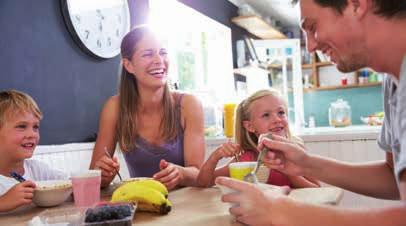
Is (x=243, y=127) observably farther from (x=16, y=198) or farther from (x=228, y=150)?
(x=16, y=198)

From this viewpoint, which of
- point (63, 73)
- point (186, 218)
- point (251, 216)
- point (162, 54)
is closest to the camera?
point (251, 216)

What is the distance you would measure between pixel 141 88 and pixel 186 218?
1.13 meters

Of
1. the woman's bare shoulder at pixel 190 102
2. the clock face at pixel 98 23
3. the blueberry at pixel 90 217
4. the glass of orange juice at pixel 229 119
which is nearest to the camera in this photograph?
the blueberry at pixel 90 217

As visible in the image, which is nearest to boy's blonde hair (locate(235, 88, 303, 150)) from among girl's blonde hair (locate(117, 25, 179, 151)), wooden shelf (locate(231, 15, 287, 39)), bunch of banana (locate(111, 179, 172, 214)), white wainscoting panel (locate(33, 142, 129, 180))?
girl's blonde hair (locate(117, 25, 179, 151))

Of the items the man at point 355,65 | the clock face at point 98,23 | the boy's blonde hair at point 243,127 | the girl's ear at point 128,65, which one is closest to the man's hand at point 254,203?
the man at point 355,65

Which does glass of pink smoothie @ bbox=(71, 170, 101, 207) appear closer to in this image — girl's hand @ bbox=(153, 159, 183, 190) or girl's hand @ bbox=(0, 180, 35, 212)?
girl's hand @ bbox=(0, 180, 35, 212)

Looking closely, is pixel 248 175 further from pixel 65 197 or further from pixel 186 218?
pixel 65 197

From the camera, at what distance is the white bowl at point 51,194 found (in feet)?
3.97

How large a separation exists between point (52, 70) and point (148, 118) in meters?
0.63

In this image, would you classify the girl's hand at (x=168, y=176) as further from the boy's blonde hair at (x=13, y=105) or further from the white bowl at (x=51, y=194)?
the boy's blonde hair at (x=13, y=105)

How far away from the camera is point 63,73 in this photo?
2.27m

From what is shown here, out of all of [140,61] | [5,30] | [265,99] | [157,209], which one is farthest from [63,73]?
[157,209]

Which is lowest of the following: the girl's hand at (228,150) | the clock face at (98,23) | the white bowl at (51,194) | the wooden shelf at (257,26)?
the white bowl at (51,194)

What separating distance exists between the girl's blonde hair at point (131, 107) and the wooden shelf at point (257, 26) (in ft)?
11.5
